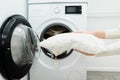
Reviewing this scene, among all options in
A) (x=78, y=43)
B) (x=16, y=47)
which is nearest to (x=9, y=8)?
(x=16, y=47)

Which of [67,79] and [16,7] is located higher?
[16,7]

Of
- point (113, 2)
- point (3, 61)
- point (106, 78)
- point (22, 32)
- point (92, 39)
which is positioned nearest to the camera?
point (92, 39)

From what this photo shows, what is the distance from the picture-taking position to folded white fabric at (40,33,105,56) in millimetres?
1048

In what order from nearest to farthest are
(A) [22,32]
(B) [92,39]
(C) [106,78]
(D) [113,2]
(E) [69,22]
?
(B) [92,39], (A) [22,32], (E) [69,22], (C) [106,78], (D) [113,2]

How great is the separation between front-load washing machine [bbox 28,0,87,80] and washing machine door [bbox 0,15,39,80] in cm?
23

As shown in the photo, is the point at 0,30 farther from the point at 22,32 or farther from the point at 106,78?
the point at 106,78

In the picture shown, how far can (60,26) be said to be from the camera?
5.97 feet

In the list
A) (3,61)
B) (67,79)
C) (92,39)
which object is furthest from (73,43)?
(67,79)

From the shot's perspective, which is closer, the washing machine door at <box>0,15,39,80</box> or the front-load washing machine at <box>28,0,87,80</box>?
the washing machine door at <box>0,15,39,80</box>

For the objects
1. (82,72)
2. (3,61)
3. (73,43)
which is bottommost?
(82,72)

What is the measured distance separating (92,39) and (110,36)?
0.51ft

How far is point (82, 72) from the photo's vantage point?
5.82ft

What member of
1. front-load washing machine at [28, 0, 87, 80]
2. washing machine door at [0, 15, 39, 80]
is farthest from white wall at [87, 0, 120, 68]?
washing machine door at [0, 15, 39, 80]

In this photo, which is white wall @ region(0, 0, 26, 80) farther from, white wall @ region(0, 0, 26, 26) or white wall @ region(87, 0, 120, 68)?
white wall @ region(87, 0, 120, 68)
